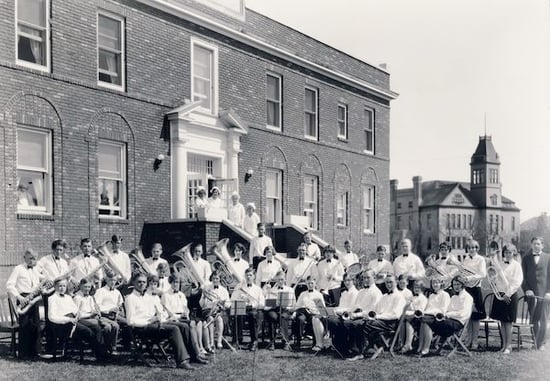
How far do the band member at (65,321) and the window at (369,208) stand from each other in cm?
1880

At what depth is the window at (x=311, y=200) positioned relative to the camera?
24.9 m

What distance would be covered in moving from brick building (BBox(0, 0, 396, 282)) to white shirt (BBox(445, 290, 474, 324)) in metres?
8.90

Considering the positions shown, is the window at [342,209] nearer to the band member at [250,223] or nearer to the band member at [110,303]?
the band member at [250,223]

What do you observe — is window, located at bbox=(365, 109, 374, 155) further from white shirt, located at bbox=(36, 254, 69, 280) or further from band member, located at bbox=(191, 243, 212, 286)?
white shirt, located at bbox=(36, 254, 69, 280)

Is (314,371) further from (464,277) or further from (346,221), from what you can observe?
(346,221)

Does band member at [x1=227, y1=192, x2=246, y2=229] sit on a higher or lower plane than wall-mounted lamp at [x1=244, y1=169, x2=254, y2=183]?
lower

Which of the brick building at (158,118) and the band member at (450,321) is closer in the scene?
the band member at (450,321)

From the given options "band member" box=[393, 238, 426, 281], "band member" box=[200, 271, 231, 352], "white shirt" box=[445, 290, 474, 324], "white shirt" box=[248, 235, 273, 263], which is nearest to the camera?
"white shirt" box=[445, 290, 474, 324]

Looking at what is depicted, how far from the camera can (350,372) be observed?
1028 cm

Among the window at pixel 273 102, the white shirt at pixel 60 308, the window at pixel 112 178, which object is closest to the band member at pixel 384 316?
the white shirt at pixel 60 308

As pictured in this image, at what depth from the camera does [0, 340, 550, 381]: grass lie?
9828 mm

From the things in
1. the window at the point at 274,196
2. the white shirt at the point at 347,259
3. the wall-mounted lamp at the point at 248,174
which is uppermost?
the wall-mounted lamp at the point at 248,174

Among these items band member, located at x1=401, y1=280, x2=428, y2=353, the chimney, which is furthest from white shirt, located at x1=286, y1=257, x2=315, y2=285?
the chimney

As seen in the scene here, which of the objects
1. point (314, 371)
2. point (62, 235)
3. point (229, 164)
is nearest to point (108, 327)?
point (314, 371)
